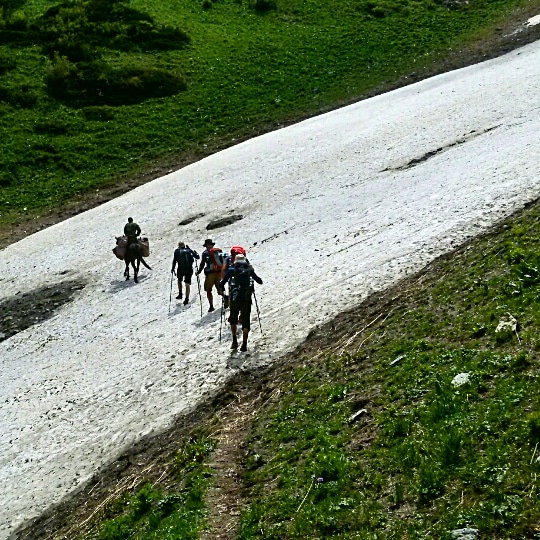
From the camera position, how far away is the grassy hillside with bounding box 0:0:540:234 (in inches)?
1735

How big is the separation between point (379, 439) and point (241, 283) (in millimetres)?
7929

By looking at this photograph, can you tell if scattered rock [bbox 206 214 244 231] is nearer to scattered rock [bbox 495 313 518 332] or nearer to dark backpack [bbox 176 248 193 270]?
dark backpack [bbox 176 248 193 270]

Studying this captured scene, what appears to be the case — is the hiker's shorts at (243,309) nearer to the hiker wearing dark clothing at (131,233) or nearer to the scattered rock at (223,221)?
the hiker wearing dark clothing at (131,233)

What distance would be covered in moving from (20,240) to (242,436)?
83.1 feet

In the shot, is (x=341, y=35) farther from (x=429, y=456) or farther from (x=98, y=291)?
(x=429, y=456)

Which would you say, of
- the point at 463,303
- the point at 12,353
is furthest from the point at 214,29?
the point at 463,303

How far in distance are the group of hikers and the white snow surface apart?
0.77 m

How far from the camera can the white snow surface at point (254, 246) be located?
18281 millimetres

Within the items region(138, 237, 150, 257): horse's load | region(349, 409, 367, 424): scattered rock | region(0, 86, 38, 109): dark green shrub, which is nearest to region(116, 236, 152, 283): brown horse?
region(138, 237, 150, 257): horse's load

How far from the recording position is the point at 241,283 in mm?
18766

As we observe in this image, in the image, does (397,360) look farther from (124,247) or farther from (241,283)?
(124,247)

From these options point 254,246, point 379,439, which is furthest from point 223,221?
point 379,439

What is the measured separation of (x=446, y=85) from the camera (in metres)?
45.8

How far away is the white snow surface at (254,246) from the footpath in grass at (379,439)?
78.7 inches
